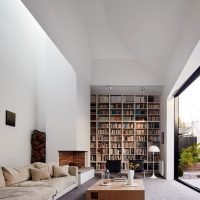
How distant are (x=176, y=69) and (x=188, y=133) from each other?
297 cm

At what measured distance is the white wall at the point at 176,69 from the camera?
29.8 feet

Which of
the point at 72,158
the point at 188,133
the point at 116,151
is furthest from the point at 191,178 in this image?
the point at 72,158

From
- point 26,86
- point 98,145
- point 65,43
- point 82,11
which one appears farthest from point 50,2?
point 98,145

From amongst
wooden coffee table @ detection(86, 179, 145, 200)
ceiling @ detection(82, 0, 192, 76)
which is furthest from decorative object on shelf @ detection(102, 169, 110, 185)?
ceiling @ detection(82, 0, 192, 76)

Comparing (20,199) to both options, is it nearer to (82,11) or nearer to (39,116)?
(39,116)

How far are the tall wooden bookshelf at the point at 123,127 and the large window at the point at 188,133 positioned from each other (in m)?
2.19

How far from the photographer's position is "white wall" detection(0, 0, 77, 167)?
10742mm

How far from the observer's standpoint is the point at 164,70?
50.9 ft

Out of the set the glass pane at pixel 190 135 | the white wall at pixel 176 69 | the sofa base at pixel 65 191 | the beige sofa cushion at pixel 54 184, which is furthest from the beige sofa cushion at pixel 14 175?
the glass pane at pixel 190 135

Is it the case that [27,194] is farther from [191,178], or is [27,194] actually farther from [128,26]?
[191,178]

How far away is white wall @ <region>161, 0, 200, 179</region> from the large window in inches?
8.3

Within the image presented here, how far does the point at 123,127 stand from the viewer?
17688 millimetres

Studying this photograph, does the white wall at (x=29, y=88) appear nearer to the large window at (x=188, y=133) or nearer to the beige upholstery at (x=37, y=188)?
the beige upholstery at (x=37, y=188)

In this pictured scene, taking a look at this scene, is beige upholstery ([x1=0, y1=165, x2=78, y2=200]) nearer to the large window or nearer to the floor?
the large window
